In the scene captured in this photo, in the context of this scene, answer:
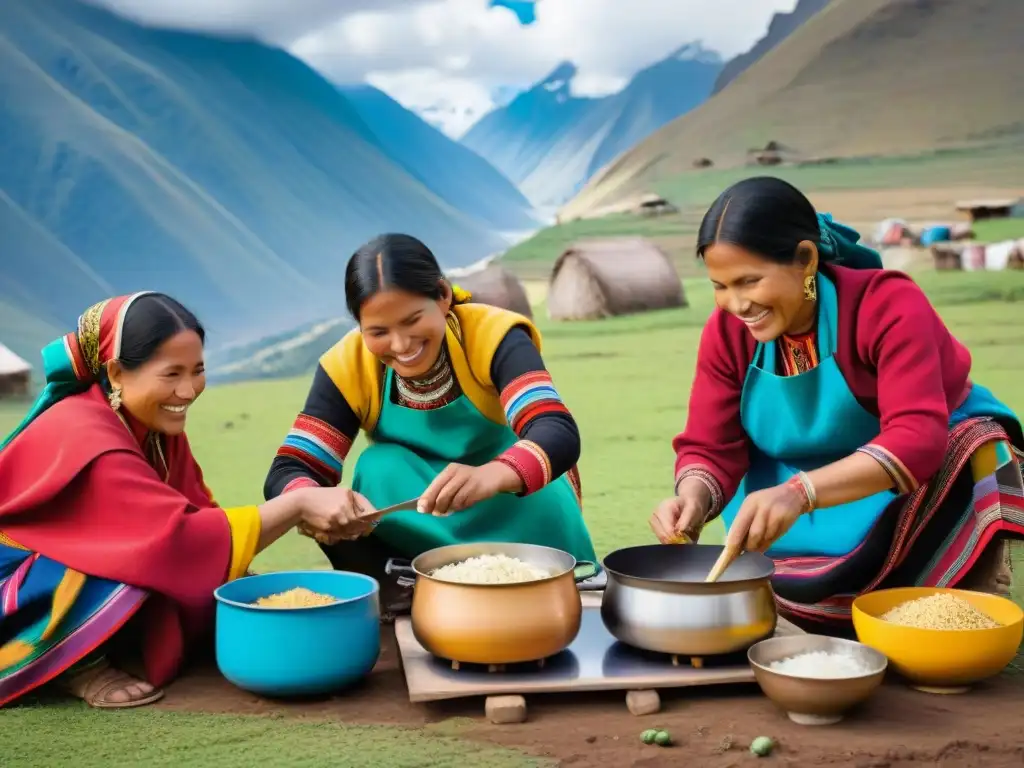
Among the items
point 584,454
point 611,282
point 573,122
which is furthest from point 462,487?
point 573,122

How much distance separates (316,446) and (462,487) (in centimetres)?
51

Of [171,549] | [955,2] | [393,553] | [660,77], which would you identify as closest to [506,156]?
[660,77]

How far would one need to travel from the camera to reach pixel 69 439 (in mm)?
2439

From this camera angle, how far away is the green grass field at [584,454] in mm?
2174

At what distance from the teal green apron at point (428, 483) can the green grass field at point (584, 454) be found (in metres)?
0.74

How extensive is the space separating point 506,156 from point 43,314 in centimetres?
364

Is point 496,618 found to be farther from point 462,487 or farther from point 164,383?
point 164,383

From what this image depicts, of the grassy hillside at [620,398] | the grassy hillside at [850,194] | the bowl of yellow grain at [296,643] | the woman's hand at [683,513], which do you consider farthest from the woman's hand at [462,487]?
the grassy hillside at [850,194]

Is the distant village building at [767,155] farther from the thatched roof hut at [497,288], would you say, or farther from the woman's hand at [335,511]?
the woman's hand at [335,511]

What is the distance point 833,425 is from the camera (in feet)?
8.99

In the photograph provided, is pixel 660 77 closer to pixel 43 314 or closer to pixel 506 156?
pixel 506 156

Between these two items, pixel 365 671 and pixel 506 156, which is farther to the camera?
pixel 506 156

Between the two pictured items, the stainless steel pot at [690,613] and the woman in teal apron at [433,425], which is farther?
the woman in teal apron at [433,425]

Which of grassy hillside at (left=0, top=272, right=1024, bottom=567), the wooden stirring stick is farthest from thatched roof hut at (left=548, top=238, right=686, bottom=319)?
the wooden stirring stick
